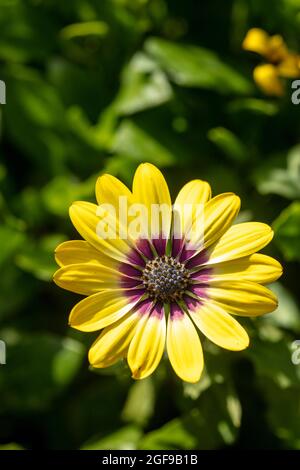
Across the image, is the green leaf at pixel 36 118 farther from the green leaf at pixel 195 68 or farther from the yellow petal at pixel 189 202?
the yellow petal at pixel 189 202

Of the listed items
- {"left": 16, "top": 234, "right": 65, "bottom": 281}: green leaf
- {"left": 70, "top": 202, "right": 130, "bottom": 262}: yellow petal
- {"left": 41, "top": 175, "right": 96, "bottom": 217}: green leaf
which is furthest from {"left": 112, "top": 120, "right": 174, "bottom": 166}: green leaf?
{"left": 70, "top": 202, "right": 130, "bottom": 262}: yellow petal

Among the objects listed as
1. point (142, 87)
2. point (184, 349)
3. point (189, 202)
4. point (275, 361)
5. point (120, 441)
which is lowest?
point (120, 441)

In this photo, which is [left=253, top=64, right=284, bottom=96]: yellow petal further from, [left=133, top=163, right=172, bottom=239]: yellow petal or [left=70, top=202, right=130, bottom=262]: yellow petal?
[left=70, top=202, right=130, bottom=262]: yellow petal

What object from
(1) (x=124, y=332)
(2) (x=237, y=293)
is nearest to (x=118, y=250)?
(1) (x=124, y=332)

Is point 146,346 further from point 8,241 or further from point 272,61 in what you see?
point 272,61

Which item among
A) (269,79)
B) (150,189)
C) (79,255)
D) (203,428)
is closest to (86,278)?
(79,255)

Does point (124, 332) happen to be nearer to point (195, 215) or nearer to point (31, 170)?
point (195, 215)
